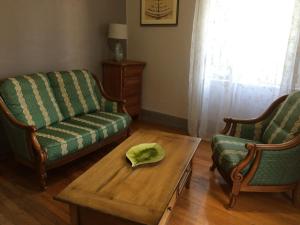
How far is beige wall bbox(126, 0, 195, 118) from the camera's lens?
11.5 ft

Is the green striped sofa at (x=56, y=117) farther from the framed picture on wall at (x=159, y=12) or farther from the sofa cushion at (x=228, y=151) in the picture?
the framed picture on wall at (x=159, y=12)

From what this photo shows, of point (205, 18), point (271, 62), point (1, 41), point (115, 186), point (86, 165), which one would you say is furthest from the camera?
point (205, 18)

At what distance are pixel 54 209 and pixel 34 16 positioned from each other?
2068mm

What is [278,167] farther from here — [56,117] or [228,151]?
[56,117]

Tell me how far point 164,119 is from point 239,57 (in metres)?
1.52

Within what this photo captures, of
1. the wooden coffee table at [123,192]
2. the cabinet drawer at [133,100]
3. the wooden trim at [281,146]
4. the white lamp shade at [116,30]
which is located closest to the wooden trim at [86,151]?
the wooden coffee table at [123,192]

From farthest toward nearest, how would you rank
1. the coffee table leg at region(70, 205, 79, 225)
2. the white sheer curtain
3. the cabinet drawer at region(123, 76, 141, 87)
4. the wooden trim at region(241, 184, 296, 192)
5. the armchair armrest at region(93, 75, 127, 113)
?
the cabinet drawer at region(123, 76, 141, 87) → the armchair armrest at region(93, 75, 127, 113) → the white sheer curtain → the wooden trim at region(241, 184, 296, 192) → the coffee table leg at region(70, 205, 79, 225)

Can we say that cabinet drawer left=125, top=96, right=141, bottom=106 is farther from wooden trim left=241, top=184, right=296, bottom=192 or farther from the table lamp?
wooden trim left=241, top=184, right=296, bottom=192

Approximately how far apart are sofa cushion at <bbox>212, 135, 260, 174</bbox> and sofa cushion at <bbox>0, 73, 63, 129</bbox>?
170cm

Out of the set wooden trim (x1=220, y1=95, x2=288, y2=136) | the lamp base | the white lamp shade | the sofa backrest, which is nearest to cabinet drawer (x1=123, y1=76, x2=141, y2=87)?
the lamp base

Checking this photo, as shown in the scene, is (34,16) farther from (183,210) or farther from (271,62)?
(271,62)

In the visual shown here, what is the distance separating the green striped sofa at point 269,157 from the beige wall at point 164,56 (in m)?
1.48

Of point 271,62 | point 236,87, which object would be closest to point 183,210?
point 236,87

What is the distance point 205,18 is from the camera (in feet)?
9.95
